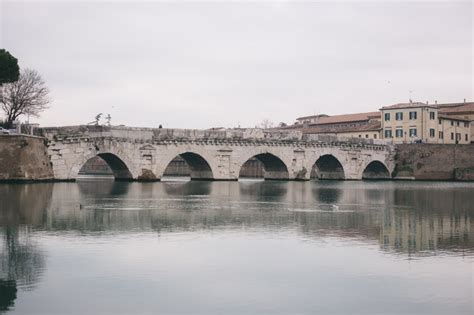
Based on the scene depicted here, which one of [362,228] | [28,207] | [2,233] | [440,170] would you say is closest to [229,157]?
[440,170]

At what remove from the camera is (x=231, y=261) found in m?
18.9

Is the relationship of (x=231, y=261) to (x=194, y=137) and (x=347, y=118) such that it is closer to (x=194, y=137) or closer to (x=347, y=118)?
(x=194, y=137)

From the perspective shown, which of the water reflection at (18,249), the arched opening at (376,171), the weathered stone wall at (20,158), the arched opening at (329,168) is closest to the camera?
the water reflection at (18,249)

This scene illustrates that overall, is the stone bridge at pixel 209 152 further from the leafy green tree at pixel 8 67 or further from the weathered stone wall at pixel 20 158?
the leafy green tree at pixel 8 67

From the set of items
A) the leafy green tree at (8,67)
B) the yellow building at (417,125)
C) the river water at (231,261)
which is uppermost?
the leafy green tree at (8,67)

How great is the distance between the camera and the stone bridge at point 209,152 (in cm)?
5928

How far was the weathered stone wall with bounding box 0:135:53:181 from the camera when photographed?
177 feet

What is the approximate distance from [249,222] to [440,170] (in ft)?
203

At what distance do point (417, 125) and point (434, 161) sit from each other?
47.2 feet

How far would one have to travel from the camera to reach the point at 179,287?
613 inches

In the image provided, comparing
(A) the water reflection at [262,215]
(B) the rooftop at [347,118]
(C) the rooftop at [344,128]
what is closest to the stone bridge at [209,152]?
(A) the water reflection at [262,215]

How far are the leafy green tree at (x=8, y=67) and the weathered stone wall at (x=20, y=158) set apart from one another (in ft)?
36.9

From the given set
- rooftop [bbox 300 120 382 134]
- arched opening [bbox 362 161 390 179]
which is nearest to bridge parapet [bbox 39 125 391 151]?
arched opening [bbox 362 161 390 179]

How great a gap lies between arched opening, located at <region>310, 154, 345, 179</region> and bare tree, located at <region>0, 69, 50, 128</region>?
34.3 metres
